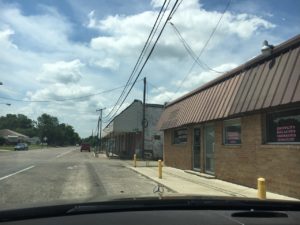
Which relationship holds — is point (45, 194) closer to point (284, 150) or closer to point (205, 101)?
point (284, 150)

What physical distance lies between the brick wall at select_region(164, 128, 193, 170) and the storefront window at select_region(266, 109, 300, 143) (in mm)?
10715

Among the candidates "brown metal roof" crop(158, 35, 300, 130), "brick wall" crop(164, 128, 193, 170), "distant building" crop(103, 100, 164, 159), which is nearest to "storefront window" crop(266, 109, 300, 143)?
"brown metal roof" crop(158, 35, 300, 130)

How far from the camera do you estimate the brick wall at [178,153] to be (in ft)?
90.5

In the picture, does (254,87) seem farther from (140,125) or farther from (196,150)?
(140,125)

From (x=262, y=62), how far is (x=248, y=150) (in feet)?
10.7

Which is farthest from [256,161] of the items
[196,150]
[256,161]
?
[196,150]

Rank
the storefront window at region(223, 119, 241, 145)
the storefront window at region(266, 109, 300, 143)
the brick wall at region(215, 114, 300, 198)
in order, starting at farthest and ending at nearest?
1. the storefront window at region(223, 119, 241, 145)
2. the storefront window at region(266, 109, 300, 143)
3. the brick wall at region(215, 114, 300, 198)

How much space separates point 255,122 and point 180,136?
1307 centimetres

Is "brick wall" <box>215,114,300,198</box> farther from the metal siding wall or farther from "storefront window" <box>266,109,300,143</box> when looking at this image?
the metal siding wall

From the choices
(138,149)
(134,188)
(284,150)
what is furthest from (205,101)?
(138,149)

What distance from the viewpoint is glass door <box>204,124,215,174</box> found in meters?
23.4

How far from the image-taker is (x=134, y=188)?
1814 cm

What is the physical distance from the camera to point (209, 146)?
24.0m

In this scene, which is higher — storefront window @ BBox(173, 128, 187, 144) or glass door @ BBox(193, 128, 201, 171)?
storefront window @ BBox(173, 128, 187, 144)
